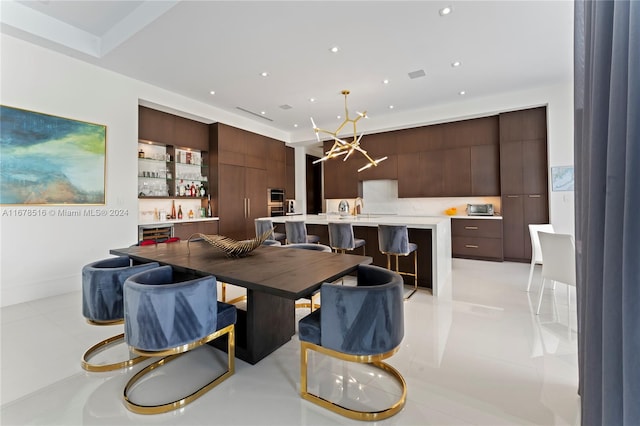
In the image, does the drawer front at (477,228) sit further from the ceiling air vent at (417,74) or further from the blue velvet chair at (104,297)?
the blue velvet chair at (104,297)

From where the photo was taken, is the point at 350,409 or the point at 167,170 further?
the point at 167,170

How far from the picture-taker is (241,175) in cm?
649

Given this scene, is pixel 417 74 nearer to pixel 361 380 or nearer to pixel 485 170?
pixel 485 170

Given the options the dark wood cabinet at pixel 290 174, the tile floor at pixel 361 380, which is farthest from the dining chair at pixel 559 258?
the dark wood cabinet at pixel 290 174

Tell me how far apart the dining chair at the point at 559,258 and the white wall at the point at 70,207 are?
17.9 ft

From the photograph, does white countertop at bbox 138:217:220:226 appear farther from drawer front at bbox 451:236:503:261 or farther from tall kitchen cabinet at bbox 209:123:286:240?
drawer front at bbox 451:236:503:261

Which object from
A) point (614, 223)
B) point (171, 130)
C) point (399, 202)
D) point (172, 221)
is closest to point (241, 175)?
point (171, 130)

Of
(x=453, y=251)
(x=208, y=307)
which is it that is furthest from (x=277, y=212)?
(x=208, y=307)

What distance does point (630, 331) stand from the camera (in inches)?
28.1

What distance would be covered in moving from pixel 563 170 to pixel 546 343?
3944 millimetres

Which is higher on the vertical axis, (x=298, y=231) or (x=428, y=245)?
(x=298, y=231)

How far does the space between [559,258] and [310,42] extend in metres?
3.63

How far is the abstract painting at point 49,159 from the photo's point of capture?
3324 millimetres

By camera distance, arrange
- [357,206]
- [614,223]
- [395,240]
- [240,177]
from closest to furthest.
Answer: [614,223] < [395,240] < [240,177] < [357,206]
